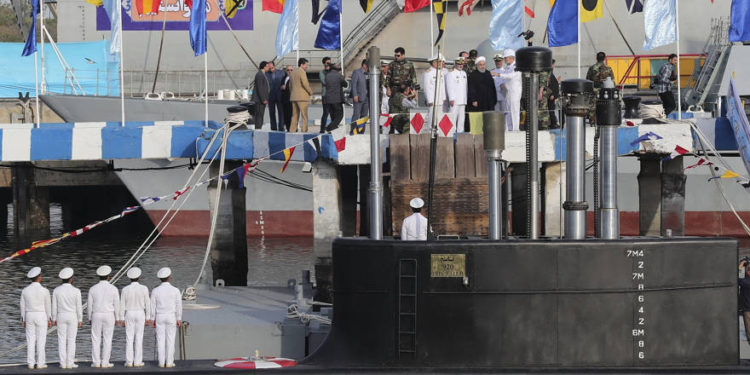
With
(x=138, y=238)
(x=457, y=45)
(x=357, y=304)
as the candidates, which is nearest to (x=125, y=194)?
(x=138, y=238)

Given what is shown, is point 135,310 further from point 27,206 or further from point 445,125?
point 27,206

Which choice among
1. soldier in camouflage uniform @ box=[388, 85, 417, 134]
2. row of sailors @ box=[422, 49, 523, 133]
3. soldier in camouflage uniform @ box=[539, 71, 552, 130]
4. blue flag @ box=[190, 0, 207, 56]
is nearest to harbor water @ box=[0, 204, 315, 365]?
blue flag @ box=[190, 0, 207, 56]

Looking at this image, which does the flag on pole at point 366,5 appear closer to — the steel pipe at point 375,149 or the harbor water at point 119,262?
the harbor water at point 119,262

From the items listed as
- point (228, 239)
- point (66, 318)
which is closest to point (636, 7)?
point (228, 239)

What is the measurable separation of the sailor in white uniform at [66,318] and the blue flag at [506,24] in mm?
13728

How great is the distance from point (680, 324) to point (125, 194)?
4005 centimetres

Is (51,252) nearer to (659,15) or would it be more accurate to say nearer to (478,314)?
(659,15)

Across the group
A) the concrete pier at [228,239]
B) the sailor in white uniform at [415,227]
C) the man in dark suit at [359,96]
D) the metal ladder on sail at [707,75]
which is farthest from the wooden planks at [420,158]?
the metal ladder on sail at [707,75]

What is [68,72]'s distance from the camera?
4478 cm

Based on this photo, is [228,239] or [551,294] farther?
[228,239]

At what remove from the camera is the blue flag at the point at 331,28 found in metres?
27.0

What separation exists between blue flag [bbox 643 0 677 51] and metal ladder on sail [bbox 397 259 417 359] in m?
14.1

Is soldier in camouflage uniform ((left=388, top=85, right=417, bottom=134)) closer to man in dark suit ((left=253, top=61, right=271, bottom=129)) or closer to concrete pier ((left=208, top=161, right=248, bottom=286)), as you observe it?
concrete pier ((left=208, top=161, right=248, bottom=286))

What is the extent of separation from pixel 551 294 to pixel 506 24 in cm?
1427
